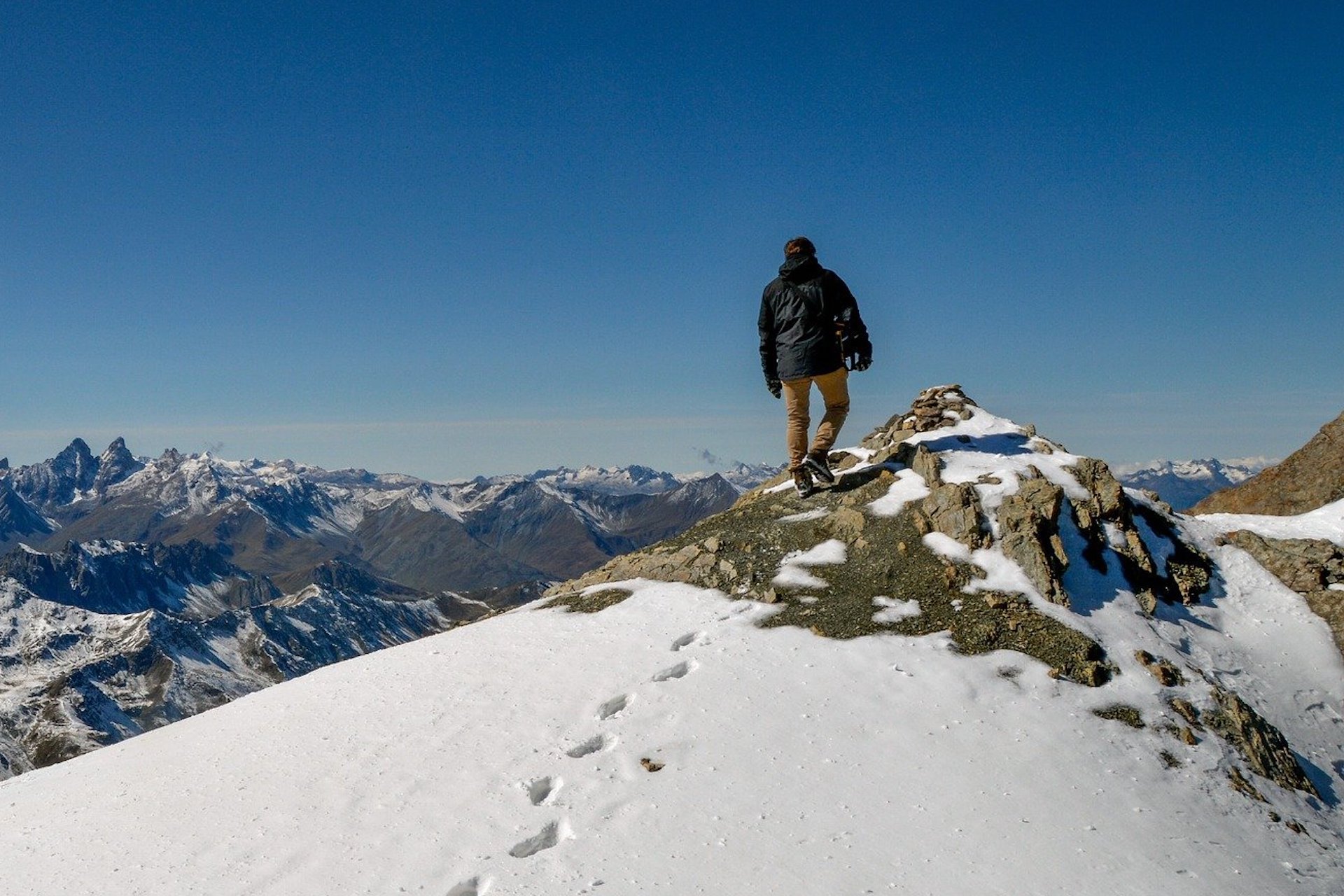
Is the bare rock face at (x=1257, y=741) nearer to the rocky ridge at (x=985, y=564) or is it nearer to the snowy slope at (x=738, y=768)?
the rocky ridge at (x=985, y=564)

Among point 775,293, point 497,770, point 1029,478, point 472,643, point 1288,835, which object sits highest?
point 775,293

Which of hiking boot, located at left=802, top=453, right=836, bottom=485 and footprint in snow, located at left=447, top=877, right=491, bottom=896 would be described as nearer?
footprint in snow, located at left=447, top=877, right=491, bottom=896

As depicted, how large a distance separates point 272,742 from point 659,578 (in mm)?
9177

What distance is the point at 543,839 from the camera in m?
11.8

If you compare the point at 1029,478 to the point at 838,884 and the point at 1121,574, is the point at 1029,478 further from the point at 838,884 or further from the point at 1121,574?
the point at 838,884

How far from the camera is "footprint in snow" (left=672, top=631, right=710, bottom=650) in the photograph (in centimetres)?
1678

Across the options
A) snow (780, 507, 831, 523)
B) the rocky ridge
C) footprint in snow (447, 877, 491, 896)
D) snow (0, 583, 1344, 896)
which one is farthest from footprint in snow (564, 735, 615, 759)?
snow (780, 507, 831, 523)

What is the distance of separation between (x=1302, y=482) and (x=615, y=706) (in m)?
22.2

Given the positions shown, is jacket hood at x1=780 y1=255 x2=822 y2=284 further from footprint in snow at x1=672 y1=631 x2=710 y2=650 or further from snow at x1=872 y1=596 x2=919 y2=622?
footprint in snow at x1=672 y1=631 x2=710 y2=650

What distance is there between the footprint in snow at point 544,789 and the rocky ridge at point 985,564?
6.14 meters

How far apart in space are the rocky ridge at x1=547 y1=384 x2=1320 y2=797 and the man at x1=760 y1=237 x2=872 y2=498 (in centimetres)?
313

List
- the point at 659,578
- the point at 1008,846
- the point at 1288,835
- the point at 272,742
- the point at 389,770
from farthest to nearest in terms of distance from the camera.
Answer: the point at 659,578 → the point at 272,742 → the point at 389,770 → the point at 1288,835 → the point at 1008,846

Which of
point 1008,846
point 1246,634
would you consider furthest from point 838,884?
point 1246,634

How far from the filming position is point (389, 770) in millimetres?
13453
